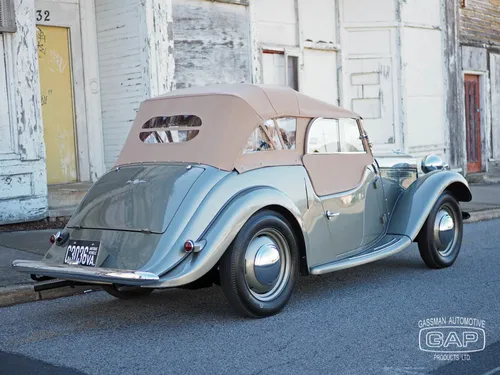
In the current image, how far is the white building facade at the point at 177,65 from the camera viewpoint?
9.74m

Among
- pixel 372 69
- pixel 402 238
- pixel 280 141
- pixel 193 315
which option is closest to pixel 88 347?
pixel 193 315

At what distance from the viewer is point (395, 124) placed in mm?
15445

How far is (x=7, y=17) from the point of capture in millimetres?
9562

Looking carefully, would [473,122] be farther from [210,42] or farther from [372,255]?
[372,255]

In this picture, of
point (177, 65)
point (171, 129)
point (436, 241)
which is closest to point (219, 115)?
point (171, 129)

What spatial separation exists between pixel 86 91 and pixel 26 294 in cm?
550

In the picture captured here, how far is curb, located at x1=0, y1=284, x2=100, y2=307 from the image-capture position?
20.8 feet

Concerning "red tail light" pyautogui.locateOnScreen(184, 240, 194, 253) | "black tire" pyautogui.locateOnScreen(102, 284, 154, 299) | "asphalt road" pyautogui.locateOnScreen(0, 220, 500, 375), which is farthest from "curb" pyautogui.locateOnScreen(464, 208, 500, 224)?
"red tail light" pyautogui.locateOnScreen(184, 240, 194, 253)

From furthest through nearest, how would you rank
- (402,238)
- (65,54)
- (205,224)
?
1. (65,54)
2. (402,238)
3. (205,224)

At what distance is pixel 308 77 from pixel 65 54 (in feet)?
16.2

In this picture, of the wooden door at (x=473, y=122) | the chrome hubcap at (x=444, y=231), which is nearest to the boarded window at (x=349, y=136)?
the chrome hubcap at (x=444, y=231)

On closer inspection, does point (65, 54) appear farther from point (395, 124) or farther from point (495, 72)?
point (495, 72)

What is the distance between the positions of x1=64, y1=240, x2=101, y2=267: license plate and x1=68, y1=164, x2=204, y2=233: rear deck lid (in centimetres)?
16

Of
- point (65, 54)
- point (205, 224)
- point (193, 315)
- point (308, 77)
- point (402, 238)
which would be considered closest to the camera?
point (205, 224)
